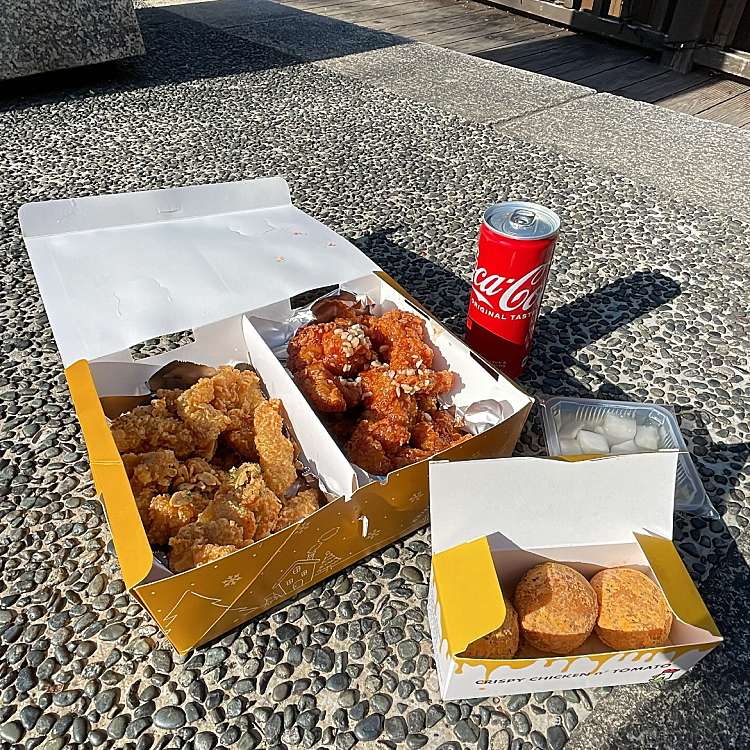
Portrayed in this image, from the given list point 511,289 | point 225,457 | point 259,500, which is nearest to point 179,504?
point 259,500

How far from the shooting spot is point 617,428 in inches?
61.1

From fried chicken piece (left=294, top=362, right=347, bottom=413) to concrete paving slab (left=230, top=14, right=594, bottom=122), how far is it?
2.38 m

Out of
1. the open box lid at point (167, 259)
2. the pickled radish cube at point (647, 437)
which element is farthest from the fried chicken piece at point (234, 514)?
the pickled radish cube at point (647, 437)

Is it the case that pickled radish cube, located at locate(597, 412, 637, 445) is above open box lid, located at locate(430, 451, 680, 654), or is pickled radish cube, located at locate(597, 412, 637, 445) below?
below

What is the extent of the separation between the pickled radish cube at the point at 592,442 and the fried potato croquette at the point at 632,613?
396 millimetres

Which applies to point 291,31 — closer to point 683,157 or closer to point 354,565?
point 683,157

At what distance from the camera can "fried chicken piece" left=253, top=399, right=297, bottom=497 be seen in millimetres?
1313

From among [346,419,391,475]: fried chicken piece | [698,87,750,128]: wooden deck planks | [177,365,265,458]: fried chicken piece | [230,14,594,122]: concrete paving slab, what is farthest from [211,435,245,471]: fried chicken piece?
[698,87,750,128]: wooden deck planks

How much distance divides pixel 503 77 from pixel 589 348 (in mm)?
2552

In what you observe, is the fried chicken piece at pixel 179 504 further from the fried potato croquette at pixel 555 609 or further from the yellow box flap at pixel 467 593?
the fried potato croquette at pixel 555 609

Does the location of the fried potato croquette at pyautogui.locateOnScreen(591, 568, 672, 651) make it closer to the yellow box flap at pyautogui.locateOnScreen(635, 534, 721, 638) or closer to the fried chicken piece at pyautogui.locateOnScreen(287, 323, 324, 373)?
the yellow box flap at pyautogui.locateOnScreen(635, 534, 721, 638)

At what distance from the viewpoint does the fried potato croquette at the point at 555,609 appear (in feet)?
3.45

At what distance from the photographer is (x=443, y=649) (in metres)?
1.06

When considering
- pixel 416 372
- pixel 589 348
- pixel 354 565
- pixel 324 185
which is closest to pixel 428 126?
pixel 324 185
